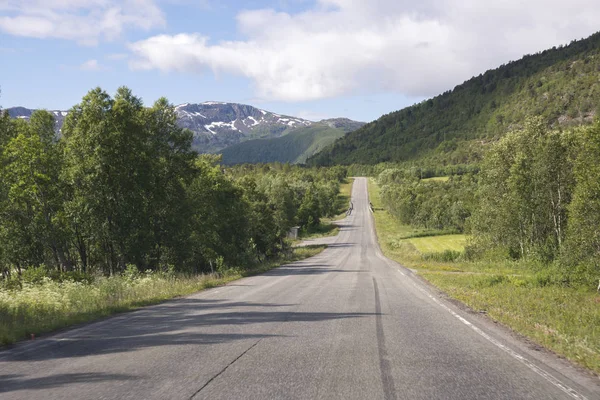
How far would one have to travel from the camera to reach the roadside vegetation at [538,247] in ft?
34.0

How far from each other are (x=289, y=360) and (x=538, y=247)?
36.3 meters

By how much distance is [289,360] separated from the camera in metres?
6.29

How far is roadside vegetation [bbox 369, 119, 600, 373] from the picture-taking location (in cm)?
1036

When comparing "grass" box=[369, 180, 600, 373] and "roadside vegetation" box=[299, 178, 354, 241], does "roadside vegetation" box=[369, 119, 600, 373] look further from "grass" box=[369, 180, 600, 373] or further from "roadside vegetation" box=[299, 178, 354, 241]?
"roadside vegetation" box=[299, 178, 354, 241]

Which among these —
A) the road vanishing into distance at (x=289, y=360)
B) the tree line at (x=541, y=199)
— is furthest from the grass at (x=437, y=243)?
the road vanishing into distance at (x=289, y=360)

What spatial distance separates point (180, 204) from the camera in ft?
99.0

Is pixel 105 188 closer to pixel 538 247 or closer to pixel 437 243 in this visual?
pixel 538 247

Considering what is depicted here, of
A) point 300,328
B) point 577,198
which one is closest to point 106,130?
point 300,328

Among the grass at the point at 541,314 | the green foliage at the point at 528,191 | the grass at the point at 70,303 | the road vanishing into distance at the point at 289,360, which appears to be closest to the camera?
the road vanishing into distance at the point at 289,360

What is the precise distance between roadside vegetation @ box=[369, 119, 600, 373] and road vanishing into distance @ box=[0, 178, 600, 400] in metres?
1.29

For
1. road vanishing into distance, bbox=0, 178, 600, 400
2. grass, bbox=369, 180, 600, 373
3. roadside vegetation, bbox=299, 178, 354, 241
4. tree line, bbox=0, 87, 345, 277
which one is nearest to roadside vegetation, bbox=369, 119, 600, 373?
grass, bbox=369, 180, 600, 373

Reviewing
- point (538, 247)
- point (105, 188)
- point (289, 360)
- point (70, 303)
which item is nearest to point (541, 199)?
point (538, 247)

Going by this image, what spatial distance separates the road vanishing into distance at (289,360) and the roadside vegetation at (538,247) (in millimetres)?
1290

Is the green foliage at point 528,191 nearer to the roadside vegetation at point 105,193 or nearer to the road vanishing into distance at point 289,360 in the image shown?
the roadside vegetation at point 105,193
